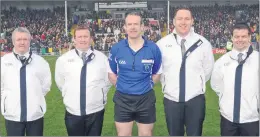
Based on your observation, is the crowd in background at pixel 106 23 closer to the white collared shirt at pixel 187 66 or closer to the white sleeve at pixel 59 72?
the white sleeve at pixel 59 72

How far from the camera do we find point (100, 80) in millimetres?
5617

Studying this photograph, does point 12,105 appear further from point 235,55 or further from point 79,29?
point 235,55

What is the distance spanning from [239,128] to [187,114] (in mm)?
750

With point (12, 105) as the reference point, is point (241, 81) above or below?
above

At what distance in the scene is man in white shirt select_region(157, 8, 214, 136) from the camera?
17.7 feet

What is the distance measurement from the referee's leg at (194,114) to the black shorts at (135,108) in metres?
0.55

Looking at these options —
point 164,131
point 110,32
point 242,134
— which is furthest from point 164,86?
point 110,32

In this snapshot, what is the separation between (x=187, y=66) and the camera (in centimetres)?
539

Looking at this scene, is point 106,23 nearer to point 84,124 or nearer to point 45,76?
point 45,76

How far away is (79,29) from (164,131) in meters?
3.76

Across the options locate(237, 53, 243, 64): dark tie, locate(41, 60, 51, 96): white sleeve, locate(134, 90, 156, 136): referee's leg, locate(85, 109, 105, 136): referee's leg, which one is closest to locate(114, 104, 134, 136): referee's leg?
locate(134, 90, 156, 136): referee's leg

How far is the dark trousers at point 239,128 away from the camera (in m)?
5.23

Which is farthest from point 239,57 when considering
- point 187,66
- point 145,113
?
point 145,113

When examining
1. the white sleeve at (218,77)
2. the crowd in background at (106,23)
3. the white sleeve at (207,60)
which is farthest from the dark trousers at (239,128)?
the crowd in background at (106,23)
